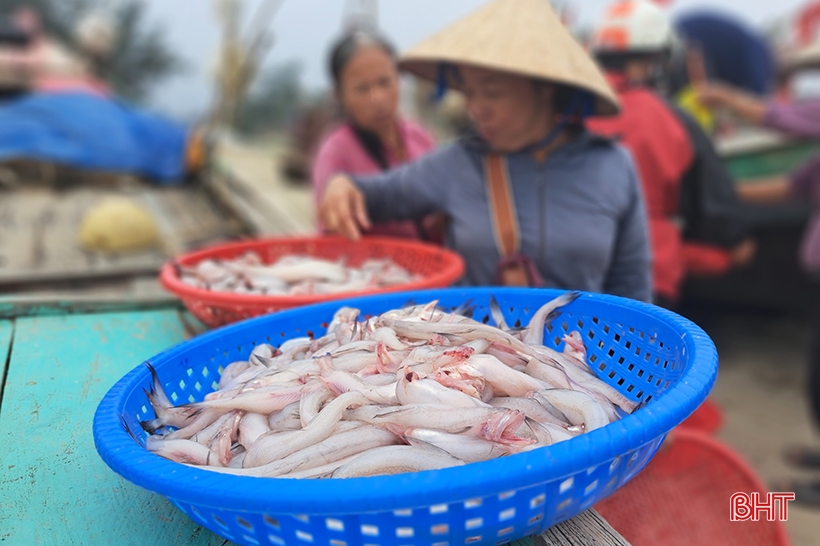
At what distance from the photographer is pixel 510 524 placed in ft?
2.95

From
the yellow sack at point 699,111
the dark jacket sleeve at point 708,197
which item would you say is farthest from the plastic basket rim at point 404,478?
the yellow sack at point 699,111

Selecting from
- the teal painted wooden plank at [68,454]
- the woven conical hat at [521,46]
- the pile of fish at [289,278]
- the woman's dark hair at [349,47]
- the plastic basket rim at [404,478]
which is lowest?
the teal painted wooden plank at [68,454]

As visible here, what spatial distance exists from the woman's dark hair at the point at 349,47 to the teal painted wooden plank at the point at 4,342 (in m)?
2.08

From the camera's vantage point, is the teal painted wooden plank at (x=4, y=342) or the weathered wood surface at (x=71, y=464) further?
the teal painted wooden plank at (x=4, y=342)

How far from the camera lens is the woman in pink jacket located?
10.4 ft

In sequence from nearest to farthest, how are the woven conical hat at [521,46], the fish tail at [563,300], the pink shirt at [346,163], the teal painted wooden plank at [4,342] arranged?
the fish tail at [563,300]
the teal painted wooden plank at [4,342]
the woven conical hat at [521,46]
the pink shirt at [346,163]

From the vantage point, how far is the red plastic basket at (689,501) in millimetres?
2266

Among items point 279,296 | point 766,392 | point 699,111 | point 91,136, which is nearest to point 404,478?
point 279,296

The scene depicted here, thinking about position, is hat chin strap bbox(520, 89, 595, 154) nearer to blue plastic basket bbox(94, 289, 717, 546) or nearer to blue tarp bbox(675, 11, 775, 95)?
blue plastic basket bbox(94, 289, 717, 546)

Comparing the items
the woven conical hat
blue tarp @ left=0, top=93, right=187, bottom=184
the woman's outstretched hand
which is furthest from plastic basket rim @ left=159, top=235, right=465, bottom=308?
blue tarp @ left=0, top=93, right=187, bottom=184

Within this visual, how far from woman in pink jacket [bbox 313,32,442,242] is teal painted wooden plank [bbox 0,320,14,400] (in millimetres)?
1543

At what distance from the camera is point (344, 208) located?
2.42 metres

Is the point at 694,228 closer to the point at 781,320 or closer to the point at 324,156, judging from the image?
the point at 324,156

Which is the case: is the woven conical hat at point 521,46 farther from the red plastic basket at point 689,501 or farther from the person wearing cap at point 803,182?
the person wearing cap at point 803,182
